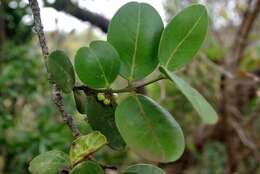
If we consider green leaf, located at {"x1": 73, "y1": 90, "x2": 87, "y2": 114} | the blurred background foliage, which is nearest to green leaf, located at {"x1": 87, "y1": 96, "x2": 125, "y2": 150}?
green leaf, located at {"x1": 73, "y1": 90, "x2": 87, "y2": 114}

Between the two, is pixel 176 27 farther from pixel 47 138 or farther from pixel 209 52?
pixel 209 52

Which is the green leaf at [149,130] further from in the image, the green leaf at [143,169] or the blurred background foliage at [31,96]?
the blurred background foliage at [31,96]

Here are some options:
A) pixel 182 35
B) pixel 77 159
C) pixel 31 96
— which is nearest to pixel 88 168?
pixel 77 159

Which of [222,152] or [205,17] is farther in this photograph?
[222,152]

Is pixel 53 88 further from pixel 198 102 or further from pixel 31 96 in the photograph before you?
pixel 31 96

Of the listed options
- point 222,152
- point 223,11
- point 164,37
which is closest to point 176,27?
point 164,37

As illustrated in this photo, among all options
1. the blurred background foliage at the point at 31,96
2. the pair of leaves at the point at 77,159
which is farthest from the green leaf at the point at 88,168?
the blurred background foliage at the point at 31,96
